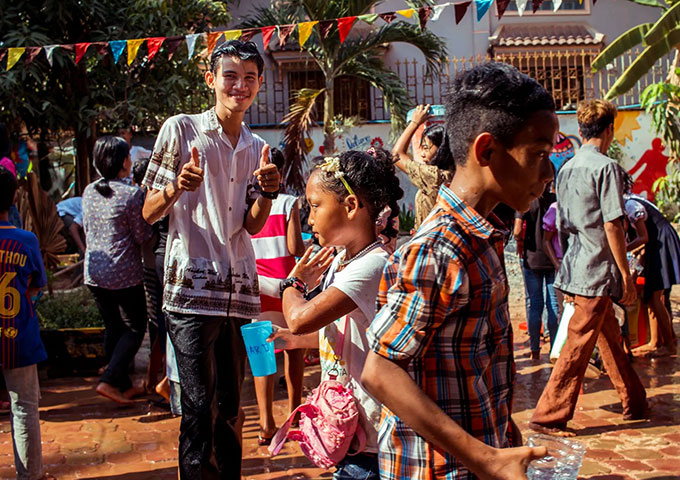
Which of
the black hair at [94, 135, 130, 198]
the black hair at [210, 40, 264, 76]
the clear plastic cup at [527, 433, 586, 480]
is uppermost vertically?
the black hair at [210, 40, 264, 76]

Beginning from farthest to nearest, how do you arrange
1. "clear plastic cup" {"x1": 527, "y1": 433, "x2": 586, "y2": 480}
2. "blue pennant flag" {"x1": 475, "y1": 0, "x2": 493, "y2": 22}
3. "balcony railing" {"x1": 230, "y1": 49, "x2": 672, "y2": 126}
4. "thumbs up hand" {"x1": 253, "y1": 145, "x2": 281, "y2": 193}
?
"balcony railing" {"x1": 230, "y1": 49, "x2": 672, "y2": 126}, "blue pennant flag" {"x1": 475, "y1": 0, "x2": 493, "y2": 22}, "thumbs up hand" {"x1": 253, "y1": 145, "x2": 281, "y2": 193}, "clear plastic cup" {"x1": 527, "y1": 433, "x2": 586, "y2": 480}

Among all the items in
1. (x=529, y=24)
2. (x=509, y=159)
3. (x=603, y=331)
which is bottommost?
(x=603, y=331)

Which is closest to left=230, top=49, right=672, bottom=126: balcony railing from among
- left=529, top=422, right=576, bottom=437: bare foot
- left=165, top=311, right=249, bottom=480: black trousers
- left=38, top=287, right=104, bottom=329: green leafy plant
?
left=38, top=287, right=104, bottom=329: green leafy plant

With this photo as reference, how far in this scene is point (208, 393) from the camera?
11.2 feet

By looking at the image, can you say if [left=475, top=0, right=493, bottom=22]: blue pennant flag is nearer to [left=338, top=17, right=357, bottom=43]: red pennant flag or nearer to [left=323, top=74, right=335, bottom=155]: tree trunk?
[left=338, top=17, right=357, bottom=43]: red pennant flag

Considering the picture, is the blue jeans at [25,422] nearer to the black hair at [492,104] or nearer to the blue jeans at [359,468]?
the blue jeans at [359,468]

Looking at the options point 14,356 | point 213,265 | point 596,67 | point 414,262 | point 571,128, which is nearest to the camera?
point 414,262

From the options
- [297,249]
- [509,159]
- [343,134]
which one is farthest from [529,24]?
[509,159]

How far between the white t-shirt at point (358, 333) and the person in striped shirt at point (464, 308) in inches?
29.9

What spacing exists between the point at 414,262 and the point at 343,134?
44.3 feet

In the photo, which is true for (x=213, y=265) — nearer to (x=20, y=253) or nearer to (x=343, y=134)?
(x=20, y=253)

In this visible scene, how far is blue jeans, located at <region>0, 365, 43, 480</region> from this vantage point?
4047 mm

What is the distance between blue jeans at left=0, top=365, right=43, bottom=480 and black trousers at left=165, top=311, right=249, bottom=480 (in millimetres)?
1107

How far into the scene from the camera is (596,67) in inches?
477
